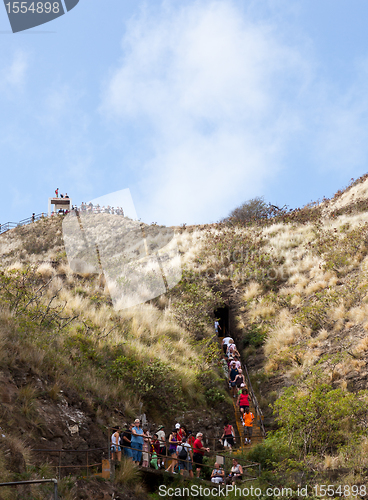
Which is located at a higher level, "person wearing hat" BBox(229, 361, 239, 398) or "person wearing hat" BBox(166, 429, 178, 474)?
"person wearing hat" BBox(229, 361, 239, 398)

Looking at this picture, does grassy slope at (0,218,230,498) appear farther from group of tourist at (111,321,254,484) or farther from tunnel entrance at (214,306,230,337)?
tunnel entrance at (214,306,230,337)

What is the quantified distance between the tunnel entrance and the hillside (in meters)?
0.57

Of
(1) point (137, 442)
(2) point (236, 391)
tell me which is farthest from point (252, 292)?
(1) point (137, 442)

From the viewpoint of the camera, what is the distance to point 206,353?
19.9 meters

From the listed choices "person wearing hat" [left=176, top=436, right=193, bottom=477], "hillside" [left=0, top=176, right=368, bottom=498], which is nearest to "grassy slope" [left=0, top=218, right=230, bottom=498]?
"hillside" [left=0, top=176, right=368, bottom=498]

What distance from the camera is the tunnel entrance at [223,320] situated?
24.9m

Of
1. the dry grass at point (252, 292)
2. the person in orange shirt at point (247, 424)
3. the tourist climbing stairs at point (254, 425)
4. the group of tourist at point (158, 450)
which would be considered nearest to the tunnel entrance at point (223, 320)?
the dry grass at point (252, 292)

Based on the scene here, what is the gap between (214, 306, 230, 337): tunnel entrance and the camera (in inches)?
980

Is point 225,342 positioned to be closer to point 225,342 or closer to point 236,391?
point 225,342

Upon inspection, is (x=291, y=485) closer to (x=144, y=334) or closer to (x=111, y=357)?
(x=111, y=357)

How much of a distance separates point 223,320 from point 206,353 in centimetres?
642

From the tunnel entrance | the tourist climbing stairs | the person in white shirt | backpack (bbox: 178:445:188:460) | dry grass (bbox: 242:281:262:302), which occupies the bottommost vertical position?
the tourist climbing stairs

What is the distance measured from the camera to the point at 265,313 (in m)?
22.9

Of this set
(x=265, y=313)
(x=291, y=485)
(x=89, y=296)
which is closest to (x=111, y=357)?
(x=89, y=296)
